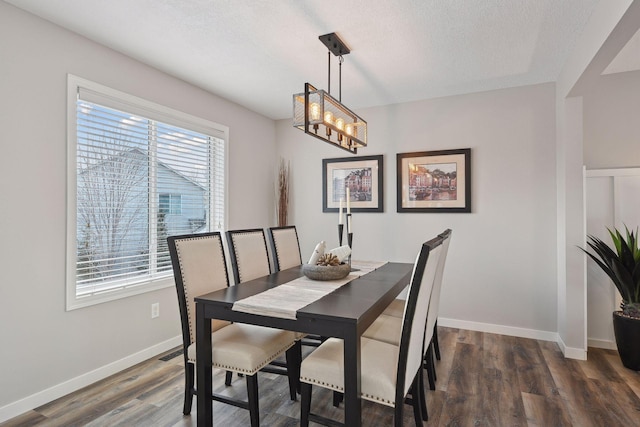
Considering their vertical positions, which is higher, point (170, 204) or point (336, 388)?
point (170, 204)

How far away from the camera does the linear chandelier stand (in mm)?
2166

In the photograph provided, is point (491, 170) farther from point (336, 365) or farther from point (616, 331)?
point (336, 365)

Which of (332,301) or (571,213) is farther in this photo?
(571,213)

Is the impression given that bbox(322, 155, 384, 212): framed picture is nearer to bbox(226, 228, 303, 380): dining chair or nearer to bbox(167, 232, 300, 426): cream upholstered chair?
bbox(226, 228, 303, 380): dining chair

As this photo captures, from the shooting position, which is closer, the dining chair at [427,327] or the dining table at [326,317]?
the dining table at [326,317]

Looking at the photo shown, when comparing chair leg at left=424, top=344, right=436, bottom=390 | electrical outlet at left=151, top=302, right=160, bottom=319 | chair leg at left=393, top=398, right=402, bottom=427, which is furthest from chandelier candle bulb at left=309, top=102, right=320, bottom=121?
electrical outlet at left=151, top=302, right=160, bottom=319

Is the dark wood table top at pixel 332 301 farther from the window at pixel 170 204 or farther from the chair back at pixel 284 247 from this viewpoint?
the window at pixel 170 204

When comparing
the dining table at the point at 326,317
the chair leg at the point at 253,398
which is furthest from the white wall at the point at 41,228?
the chair leg at the point at 253,398

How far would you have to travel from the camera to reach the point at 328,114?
2281 mm

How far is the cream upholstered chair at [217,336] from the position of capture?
1.91 m

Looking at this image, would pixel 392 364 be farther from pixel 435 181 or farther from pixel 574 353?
pixel 435 181

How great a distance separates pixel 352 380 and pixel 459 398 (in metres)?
1.25

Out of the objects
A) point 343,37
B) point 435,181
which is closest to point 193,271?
point 343,37

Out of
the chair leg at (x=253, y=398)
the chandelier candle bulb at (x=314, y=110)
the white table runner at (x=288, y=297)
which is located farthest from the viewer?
the chandelier candle bulb at (x=314, y=110)
